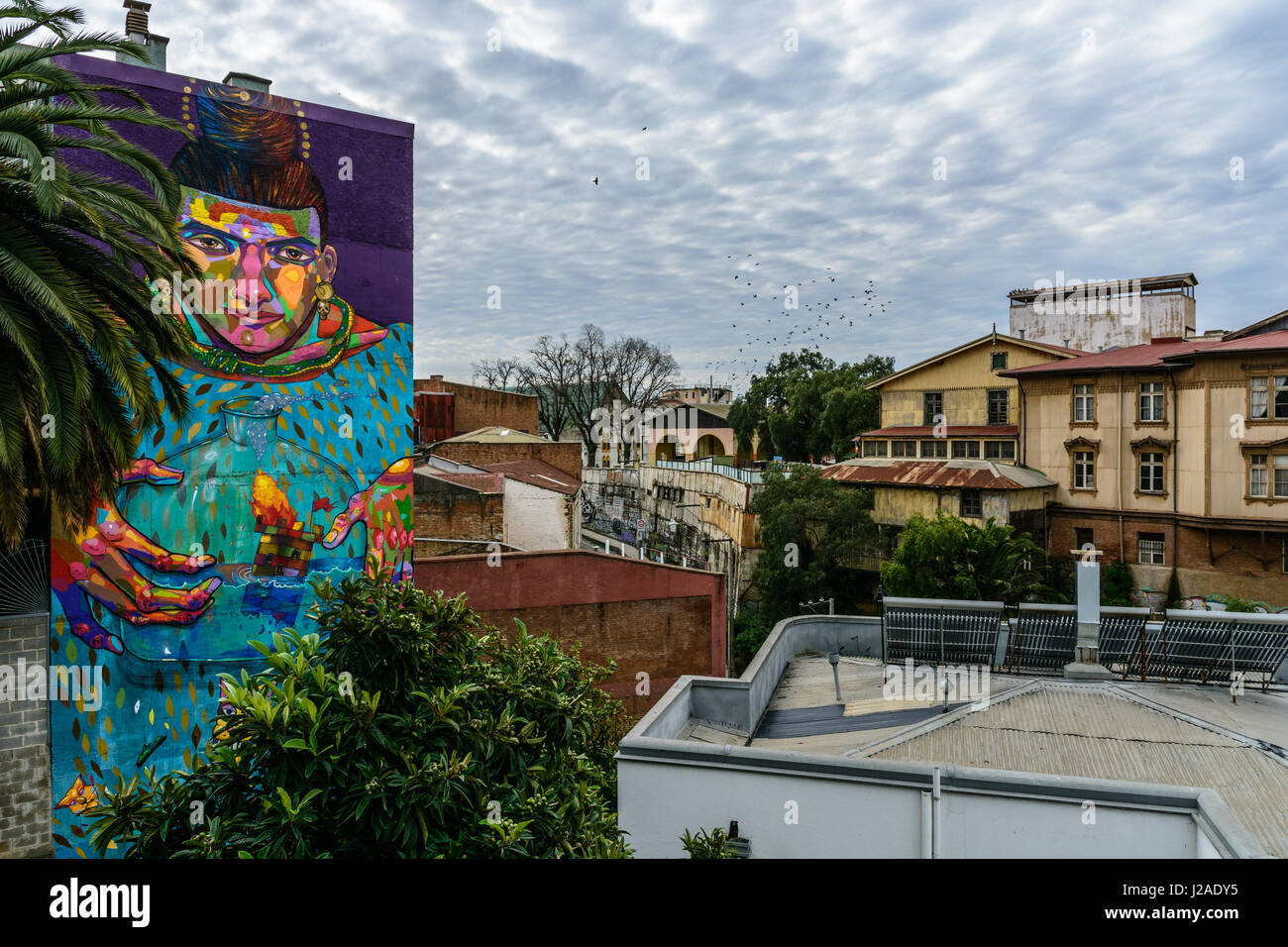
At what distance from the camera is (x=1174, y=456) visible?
111 ft

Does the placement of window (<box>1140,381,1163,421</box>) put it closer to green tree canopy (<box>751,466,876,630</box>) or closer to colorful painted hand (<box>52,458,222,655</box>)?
green tree canopy (<box>751,466,876,630</box>)

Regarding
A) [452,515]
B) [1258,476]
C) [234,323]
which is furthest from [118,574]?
[1258,476]

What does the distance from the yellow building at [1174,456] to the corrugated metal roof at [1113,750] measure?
2516cm

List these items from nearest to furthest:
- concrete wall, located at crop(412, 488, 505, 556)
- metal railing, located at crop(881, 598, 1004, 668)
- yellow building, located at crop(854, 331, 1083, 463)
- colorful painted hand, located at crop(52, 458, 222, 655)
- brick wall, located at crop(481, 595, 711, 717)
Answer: colorful painted hand, located at crop(52, 458, 222, 655) < metal railing, located at crop(881, 598, 1004, 668) < brick wall, located at crop(481, 595, 711, 717) < concrete wall, located at crop(412, 488, 505, 556) < yellow building, located at crop(854, 331, 1083, 463)

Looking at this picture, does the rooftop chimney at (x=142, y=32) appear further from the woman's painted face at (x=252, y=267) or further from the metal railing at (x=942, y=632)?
the metal railing at (x=942, y=632)

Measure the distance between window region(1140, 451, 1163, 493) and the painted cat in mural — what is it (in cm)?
3247

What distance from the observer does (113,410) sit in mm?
11078

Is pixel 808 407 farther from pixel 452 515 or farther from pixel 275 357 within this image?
pixel 275 357

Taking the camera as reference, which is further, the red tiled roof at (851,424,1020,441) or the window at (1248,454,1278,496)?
the red tiled roof at (851,424,1020,441)

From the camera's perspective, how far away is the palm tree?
930cm

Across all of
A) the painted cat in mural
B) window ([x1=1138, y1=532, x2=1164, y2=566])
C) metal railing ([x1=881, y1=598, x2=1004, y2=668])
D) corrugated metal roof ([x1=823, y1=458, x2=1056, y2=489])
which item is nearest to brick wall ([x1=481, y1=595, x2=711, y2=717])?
the painted cat in mural

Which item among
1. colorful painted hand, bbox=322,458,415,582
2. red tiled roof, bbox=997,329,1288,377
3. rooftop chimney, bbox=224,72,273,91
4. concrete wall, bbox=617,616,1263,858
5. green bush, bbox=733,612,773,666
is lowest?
green bush, bbox=733,612,773,666
